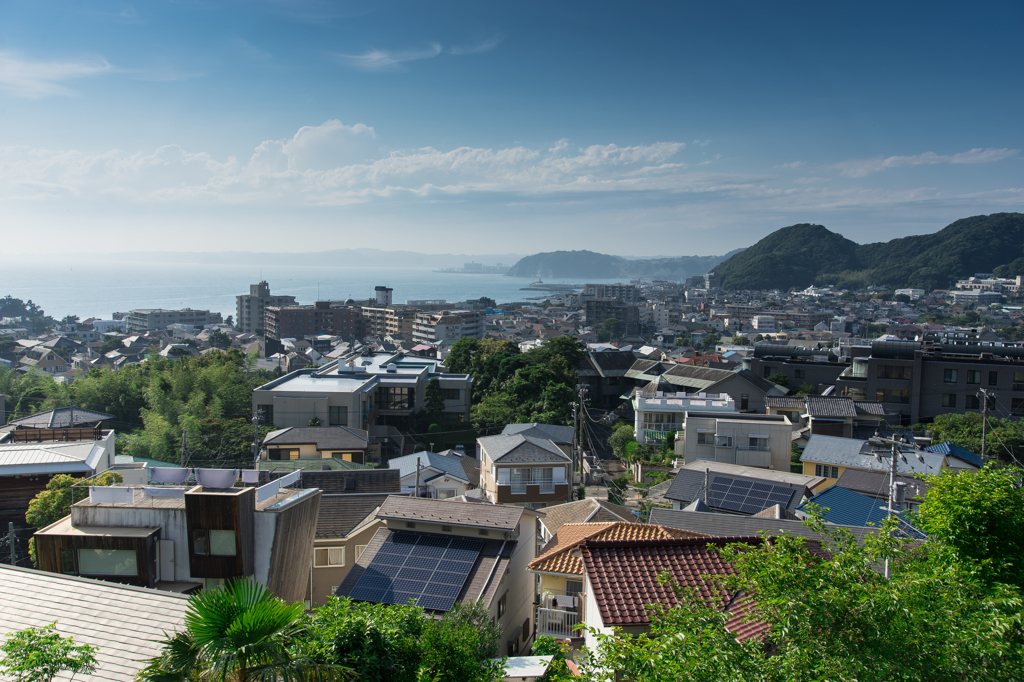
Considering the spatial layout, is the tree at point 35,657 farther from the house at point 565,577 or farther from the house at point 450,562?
the house at point 565,577

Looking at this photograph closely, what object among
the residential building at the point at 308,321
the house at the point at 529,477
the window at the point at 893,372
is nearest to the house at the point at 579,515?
the house at the point at 529,477

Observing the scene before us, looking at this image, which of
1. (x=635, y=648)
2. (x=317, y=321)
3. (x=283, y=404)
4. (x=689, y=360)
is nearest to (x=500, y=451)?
(x=283, y=404)

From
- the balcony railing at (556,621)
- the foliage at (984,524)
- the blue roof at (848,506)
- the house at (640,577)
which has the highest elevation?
the foliage at (984,524)

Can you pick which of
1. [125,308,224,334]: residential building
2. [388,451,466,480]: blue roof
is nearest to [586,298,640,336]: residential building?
[125,308,224,334]: residential building

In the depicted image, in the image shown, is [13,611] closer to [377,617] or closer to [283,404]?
[377,617]

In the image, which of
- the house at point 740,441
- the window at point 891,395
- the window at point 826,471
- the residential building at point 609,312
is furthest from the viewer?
the residential building at point 609,312

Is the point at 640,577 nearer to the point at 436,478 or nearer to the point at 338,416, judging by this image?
the point at 436,478
